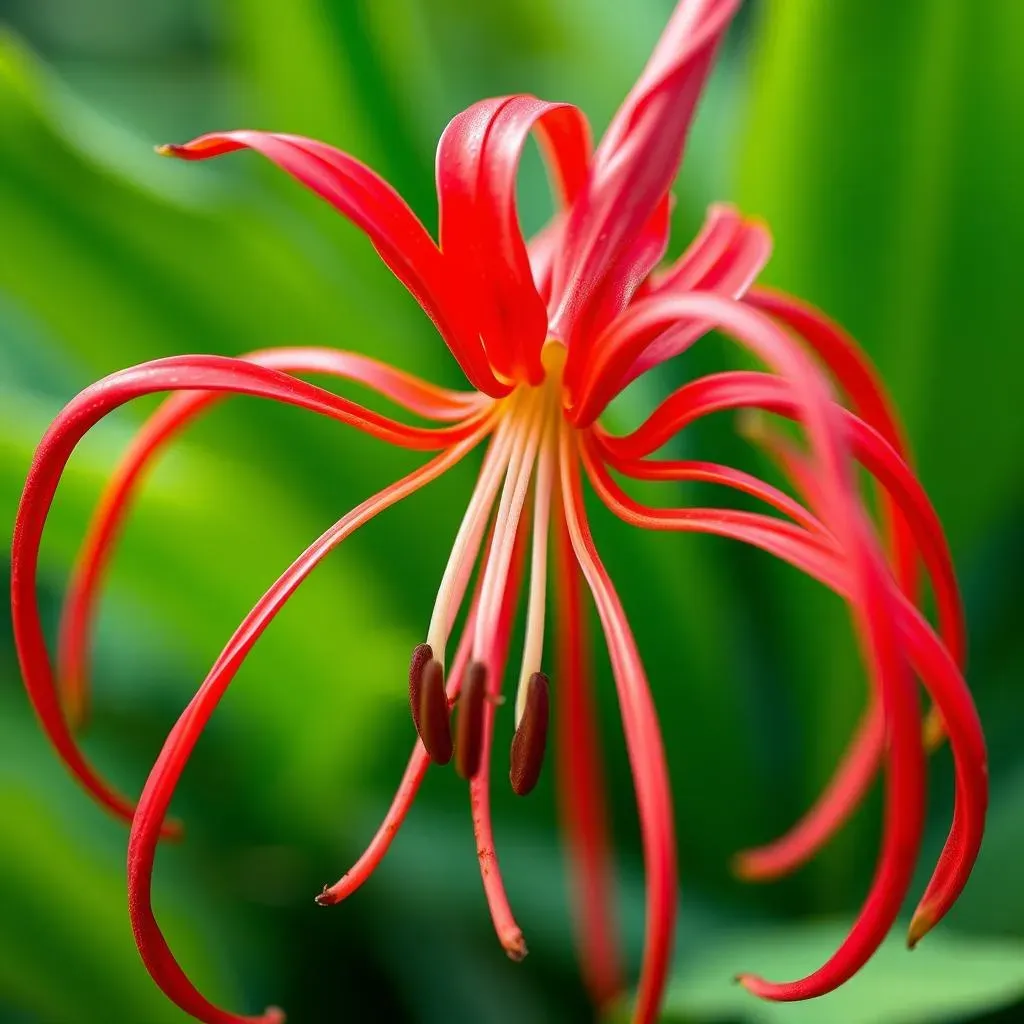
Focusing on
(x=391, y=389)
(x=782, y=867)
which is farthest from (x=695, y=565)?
(x=391, y=389)

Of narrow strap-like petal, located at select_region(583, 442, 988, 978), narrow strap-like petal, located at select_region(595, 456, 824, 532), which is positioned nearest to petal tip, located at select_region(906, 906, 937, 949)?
narrow strap-like petal, located at select_region(583, 442, 988, 978)

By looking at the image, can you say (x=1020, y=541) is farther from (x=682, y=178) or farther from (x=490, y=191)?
(x=490, y=191)

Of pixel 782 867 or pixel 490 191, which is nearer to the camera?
pixel 490 191

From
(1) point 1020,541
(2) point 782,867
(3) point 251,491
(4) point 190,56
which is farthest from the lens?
(4) point 190,56

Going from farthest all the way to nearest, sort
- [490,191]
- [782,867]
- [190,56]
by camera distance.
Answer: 1. [190,56]
2. [782,867]
3. [490,191]

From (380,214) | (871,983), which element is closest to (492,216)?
(380,214)

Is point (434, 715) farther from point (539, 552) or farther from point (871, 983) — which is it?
point (871, 983)
